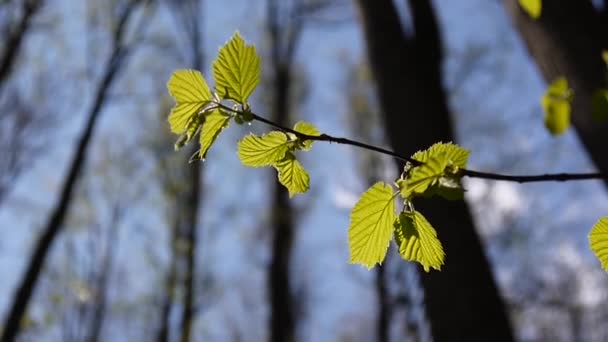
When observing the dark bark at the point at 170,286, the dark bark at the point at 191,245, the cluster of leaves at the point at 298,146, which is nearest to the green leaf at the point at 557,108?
the cluster of leaves at the point at 298,146

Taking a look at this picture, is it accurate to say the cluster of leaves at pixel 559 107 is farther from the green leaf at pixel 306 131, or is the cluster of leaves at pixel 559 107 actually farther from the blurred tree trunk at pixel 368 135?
the blurred tree trunk at pixel 368 135

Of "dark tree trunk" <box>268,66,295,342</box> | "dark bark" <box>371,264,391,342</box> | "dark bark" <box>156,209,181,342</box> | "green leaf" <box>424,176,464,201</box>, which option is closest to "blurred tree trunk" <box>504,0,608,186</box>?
"green leaf" <box>424,176,464,201</box>

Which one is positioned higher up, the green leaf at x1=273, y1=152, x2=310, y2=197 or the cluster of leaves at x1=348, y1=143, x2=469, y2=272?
the green leaf at x1=273, y1=152, x2=310, y2=197

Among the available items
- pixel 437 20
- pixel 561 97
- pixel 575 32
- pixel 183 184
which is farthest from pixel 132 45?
pixel 561 97

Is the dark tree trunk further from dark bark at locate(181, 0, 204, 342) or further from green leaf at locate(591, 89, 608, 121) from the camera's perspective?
green leaf at locate(591, 89, 608, 121)

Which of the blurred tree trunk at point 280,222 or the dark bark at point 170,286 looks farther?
the dark bark at point 170,286

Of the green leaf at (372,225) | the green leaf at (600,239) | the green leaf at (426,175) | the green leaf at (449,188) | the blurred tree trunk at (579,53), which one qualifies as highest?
the blurred tree trunk at (579,53)

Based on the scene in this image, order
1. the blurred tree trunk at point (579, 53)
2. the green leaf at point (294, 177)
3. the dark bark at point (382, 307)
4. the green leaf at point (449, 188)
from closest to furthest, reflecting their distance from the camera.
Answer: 1. the green leaf at point (449, 188)
2. the green leaf at point (294, 177)
3. the blurred tree trunk at point (579, 53)
4. the dark bark at point (382, 307)
